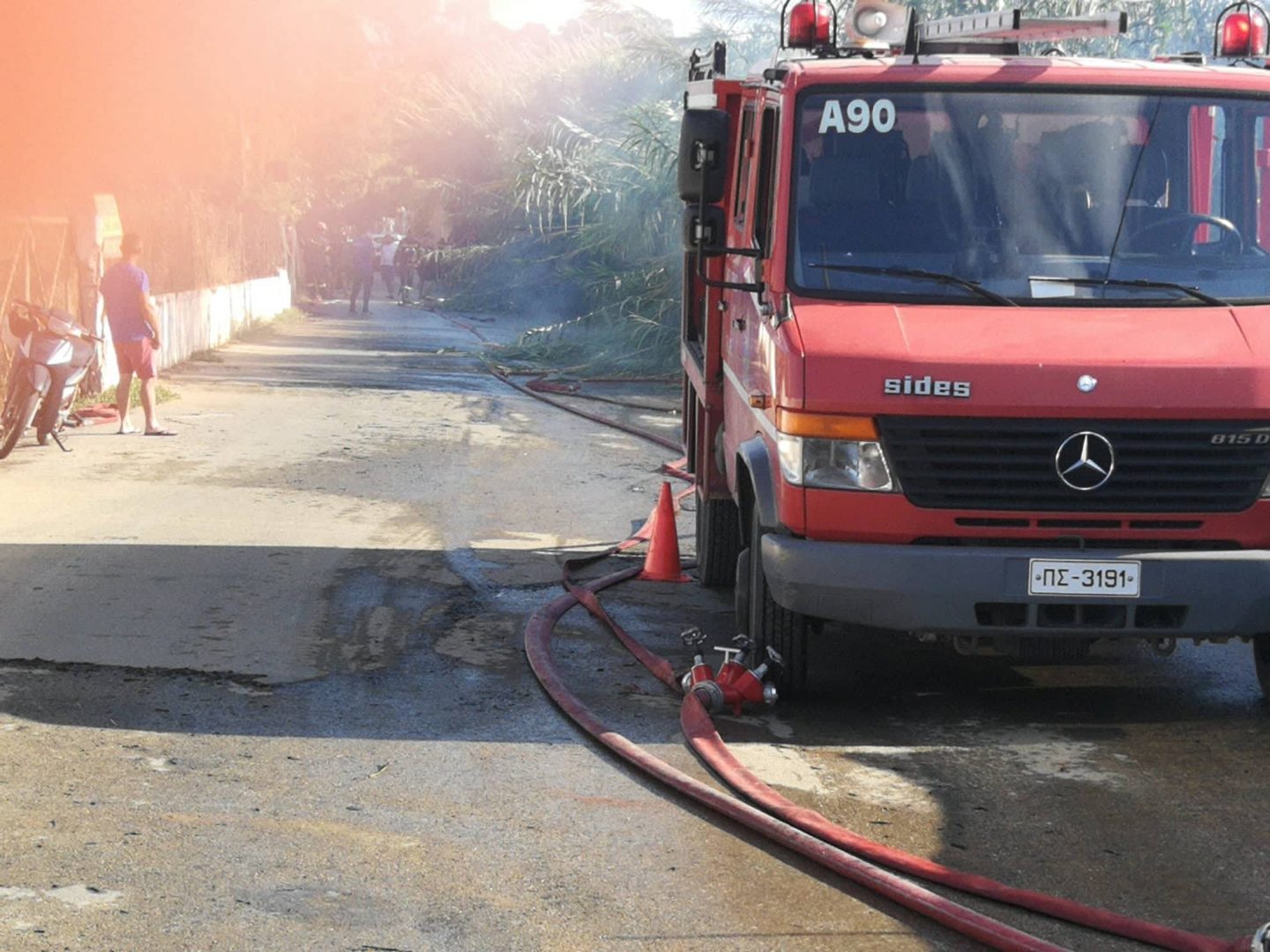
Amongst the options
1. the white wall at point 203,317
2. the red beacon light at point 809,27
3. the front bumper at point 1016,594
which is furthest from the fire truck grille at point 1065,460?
the white wall at point 203,317

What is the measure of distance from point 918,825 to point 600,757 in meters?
1.21

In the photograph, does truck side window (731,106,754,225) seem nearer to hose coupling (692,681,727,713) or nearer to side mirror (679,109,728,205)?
side mirror (679,109,728,205)

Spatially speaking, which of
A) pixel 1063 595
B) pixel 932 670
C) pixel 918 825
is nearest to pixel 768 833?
pixel 918 825

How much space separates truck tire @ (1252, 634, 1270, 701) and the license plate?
903 millimetres

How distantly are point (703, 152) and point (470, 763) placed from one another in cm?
265

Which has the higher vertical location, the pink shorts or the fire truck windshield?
the fire truck windshield

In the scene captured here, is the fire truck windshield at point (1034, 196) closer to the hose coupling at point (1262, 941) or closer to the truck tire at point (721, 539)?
the truck tire at point (721, 539)

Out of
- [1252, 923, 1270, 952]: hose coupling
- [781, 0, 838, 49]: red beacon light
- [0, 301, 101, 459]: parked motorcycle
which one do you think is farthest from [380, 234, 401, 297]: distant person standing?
[1252, 923, 1270, 952]: hose coupling

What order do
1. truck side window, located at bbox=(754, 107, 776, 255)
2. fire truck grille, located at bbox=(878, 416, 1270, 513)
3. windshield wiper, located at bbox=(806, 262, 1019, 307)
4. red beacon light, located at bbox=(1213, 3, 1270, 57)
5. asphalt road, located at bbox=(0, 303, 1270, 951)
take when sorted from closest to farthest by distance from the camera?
asphalt road, located at bbox=(0, 303, 1270, 951), fire truck grille, located at bbox=(878, 416, 1270, 513), windshield wiper, located at bbox=(806, 262, 1019, 307), truck side window, located at bbox=(754, 107, 776, 255), red beacon light, located at bbox=(1213, 3, 1270, 57)

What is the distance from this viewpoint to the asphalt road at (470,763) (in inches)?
179

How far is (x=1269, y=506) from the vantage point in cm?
629

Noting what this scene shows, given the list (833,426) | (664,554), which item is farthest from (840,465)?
(664,554)

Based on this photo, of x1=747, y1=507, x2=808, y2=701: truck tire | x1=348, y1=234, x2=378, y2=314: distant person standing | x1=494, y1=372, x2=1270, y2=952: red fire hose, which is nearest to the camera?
x1=494, y1=372, x2=1270, y2=952: red fire hose

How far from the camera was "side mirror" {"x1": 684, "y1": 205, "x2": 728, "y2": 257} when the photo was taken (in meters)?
7.18
